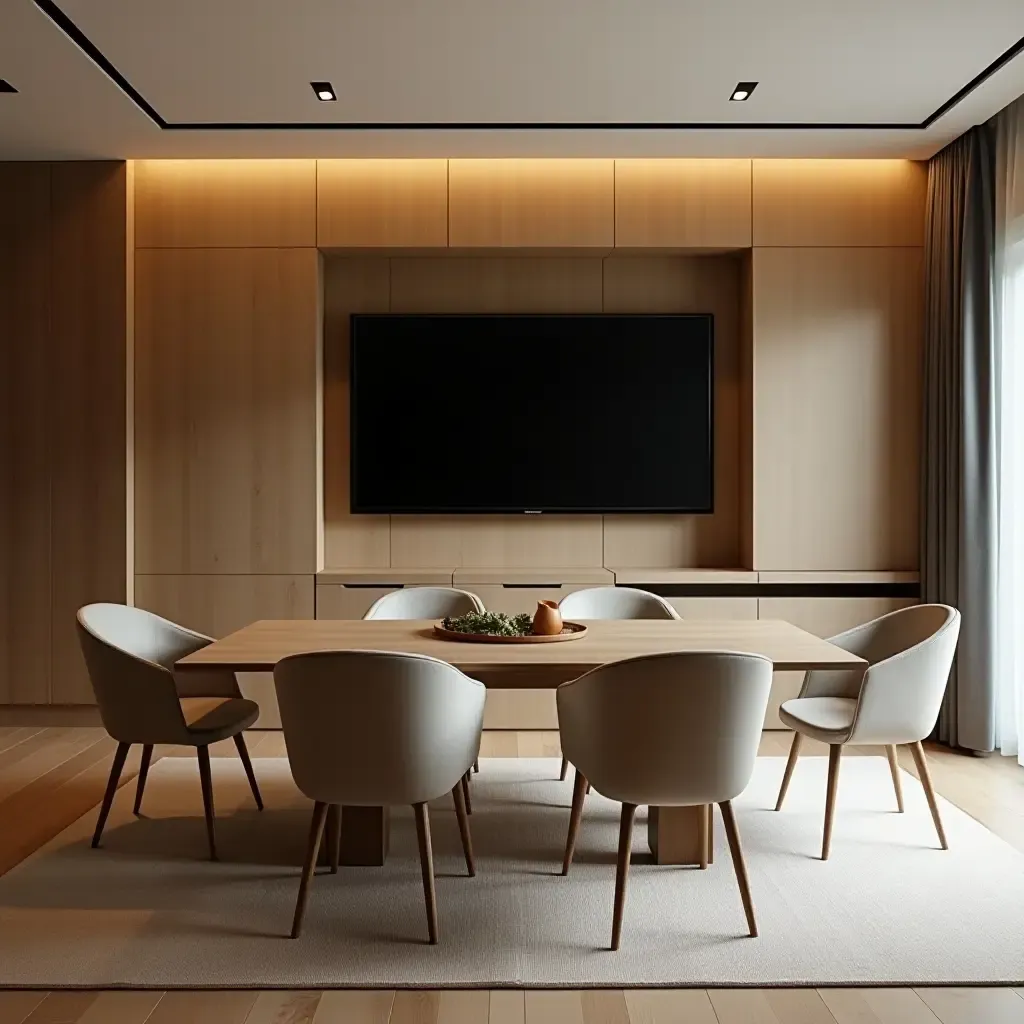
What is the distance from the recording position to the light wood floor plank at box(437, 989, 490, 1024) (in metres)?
2.46

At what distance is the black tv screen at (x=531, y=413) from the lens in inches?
229

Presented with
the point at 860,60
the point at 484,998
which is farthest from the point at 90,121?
the point at 484,998

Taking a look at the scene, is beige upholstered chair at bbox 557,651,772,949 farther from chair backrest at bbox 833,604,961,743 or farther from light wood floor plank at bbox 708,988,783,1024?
Result: chair backrest at bbox 833,604,961,743

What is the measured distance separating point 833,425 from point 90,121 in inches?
149

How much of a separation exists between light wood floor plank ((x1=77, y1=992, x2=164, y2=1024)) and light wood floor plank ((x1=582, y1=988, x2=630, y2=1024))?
98 centimetres

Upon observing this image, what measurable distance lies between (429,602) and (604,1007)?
2345 mm

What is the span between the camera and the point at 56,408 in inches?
216

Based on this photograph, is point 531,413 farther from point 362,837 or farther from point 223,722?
point 362,837

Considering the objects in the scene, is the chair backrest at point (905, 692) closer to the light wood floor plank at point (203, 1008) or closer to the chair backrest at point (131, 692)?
the light wood floor plank at point (203, 1008)

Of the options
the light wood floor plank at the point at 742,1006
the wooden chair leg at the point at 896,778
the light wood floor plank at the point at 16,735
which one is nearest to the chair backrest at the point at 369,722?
the light wood floor plank at the point at 742,1006

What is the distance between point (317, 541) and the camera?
5.64 metres

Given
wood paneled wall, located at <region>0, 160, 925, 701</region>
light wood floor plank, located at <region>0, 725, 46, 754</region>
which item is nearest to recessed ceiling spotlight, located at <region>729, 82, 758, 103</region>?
wood paneled wall, located at <region>0, 160, 925, 701</region>

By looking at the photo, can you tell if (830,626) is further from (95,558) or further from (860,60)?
(95,558)

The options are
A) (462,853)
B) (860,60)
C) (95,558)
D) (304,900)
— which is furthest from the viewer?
(95,558)
